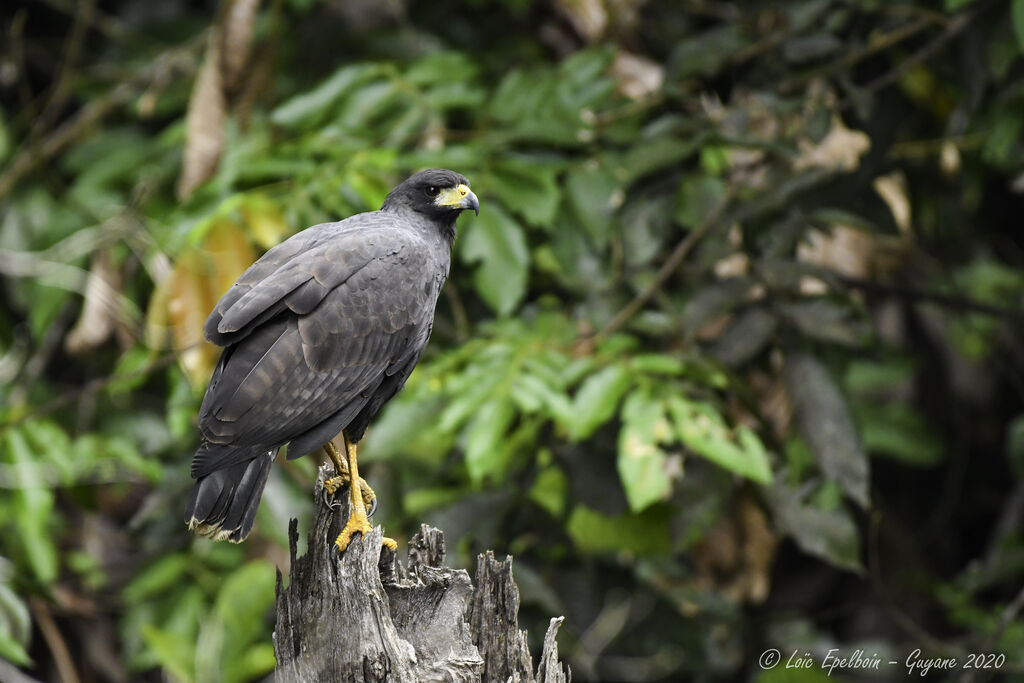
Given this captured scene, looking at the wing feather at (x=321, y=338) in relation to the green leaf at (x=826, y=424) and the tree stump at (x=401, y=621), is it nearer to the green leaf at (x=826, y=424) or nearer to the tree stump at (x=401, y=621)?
the tree stump at (x=401, y=621)

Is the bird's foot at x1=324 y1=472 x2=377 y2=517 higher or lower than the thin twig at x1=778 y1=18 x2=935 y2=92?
lower

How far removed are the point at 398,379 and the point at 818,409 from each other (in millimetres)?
1462

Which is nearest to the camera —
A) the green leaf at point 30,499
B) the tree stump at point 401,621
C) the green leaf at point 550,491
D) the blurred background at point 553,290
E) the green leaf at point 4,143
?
the tree stump at point 401,621

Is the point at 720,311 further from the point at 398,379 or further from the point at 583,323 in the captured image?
the point at 398,379

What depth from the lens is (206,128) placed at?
4422 mm

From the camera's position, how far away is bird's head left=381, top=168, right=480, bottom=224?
3385 millimetres

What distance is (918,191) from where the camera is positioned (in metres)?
5.44

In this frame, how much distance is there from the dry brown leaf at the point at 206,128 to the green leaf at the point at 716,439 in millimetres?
2212

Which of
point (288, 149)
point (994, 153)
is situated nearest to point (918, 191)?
point (994, 153)

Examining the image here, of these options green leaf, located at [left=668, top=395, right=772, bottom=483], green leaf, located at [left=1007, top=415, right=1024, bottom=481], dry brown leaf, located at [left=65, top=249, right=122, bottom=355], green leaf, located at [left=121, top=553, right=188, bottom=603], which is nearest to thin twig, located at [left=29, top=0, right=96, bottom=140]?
dry brown leaf, located at [left=65, top=249, right=122, bottom=355]

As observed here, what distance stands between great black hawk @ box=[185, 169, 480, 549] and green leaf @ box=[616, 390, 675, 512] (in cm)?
73

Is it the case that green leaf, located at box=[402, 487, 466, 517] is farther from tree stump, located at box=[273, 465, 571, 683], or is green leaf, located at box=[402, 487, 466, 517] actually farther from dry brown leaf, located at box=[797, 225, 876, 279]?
dry brown leaf, located at box=[797, 225, 876, 279]

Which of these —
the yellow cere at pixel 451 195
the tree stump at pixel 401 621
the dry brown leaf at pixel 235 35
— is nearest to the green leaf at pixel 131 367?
the dry brown leaf at pixel 235 35

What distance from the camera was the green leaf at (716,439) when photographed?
3.36m
